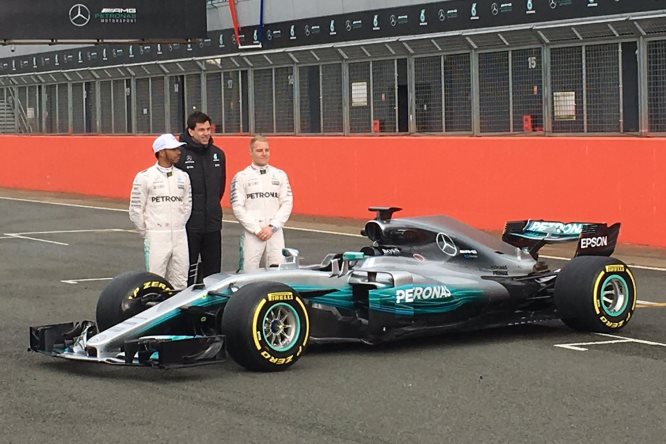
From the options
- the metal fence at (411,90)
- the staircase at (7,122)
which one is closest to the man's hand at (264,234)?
the metal fence at (411,90)

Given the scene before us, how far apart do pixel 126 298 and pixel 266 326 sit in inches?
48.4

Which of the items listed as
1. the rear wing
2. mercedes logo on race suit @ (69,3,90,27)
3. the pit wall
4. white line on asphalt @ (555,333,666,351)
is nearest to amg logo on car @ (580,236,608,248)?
the rear wing

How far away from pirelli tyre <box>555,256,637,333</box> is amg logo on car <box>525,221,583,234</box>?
0.44 meters

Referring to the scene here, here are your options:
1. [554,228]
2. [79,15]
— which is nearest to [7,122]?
[79,15]

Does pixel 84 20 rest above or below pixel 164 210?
above

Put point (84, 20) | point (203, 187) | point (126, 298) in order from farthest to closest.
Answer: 1. point (84, 20)
2. point (203, 187)
3. point (126, 298)

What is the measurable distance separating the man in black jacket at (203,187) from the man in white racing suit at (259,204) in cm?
21

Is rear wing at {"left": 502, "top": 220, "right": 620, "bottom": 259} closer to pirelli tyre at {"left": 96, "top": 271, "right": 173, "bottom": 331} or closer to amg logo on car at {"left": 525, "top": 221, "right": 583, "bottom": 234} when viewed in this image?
amg logo on car at {"left": 525, "top": 221, "right": 583, "bottom": 234}

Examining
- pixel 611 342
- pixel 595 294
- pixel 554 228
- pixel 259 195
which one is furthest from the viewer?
pixel 259 195

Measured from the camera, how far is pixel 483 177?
19359 mm

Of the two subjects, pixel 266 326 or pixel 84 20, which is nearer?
pixel 266 326

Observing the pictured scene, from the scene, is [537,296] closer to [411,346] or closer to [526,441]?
[411,346]

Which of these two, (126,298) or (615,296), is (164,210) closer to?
(126,298)

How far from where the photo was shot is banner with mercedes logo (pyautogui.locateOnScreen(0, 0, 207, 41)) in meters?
31.6
